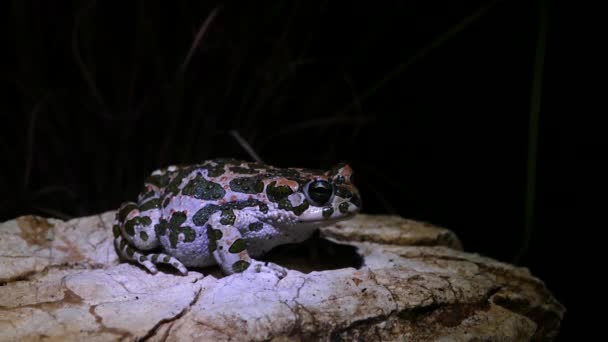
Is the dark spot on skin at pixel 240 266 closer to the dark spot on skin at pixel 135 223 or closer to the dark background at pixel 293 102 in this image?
the dark spot on skin at pixel 135 223

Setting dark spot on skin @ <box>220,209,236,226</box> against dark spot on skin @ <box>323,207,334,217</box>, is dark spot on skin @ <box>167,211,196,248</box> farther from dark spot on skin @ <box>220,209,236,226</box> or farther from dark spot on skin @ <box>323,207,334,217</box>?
dark spot on skin @ <box>323,207,334,217</box>

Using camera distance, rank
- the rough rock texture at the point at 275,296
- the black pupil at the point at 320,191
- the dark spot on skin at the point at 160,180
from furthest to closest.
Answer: the dark spot on skin at the point at 160,180 < the black pupil at the point at 320,191 < the rough rock texture at the point at 275,296

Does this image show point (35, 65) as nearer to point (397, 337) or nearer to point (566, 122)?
point (397, 337)

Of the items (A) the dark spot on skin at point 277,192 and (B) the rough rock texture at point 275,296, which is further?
(A) the dark spot on skin at point 277,192

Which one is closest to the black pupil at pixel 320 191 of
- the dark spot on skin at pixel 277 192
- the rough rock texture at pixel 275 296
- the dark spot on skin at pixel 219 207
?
the dark spot on skin at pixel 277 192

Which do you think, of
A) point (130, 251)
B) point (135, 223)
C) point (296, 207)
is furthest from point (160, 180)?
point (296, 207)

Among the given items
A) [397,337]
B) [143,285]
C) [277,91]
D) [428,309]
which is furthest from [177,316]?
[277,91]

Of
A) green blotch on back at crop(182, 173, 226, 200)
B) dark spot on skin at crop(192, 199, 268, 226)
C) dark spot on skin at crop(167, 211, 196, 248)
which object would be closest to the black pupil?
dark spot on skin at crop(192, 199, 268, 226)
